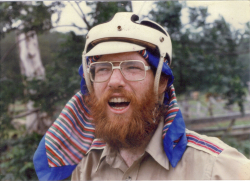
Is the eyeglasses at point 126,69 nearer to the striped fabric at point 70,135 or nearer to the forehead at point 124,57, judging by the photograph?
the forehead at point 124,57

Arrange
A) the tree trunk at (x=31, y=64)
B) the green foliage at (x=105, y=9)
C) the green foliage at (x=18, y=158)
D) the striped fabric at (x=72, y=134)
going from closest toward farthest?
the striped fabric at (x=72, y=134)
the green foliage at (x=105, y=9)
the green foliage at (x=18, y=158)
the tree trunk at (x=31, y=64)

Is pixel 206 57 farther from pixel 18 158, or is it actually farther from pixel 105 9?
pixel 18 158

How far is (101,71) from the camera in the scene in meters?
1.58

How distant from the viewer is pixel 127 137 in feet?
5.00

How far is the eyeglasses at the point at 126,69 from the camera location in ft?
4.90

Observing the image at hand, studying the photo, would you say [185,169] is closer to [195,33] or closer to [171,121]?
[171,121]

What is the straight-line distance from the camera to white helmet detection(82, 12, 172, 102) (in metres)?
1.47

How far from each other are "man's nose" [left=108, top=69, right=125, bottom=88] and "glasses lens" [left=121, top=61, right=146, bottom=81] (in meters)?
0.04

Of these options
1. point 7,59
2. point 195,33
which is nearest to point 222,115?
point 195,33

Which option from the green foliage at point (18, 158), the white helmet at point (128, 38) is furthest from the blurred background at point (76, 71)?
the white helmet at point (128, 38)

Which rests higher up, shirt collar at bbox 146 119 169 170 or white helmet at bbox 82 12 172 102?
white helmet at bbox 82 12 172 102

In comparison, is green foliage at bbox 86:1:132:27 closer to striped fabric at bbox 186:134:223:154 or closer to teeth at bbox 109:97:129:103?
teeth at bbox 109:97:129:103

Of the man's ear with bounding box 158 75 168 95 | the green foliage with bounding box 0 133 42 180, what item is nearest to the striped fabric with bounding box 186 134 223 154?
the man's ear with bounding box 158 75 168 95

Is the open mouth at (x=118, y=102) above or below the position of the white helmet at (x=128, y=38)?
below
